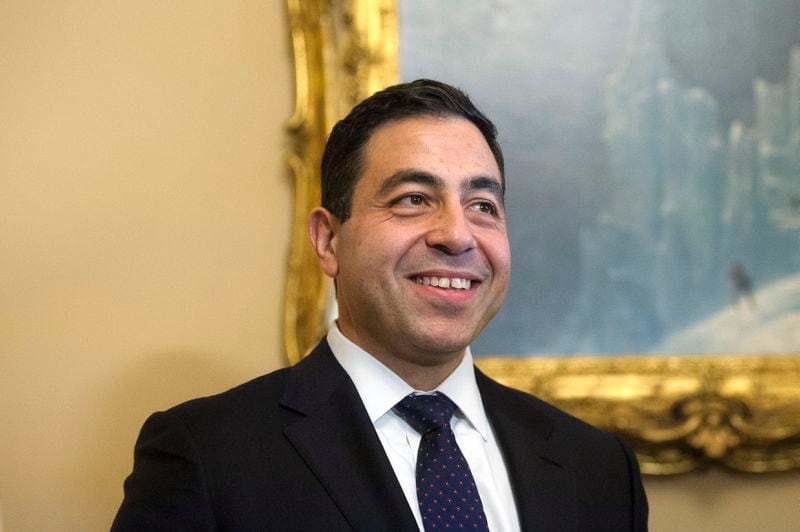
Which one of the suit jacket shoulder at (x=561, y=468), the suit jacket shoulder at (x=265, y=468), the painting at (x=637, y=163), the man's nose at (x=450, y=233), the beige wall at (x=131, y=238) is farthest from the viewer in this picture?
the painting at (x=637, y=163)

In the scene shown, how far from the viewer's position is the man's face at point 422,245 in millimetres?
1894

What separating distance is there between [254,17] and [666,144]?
3.44 ft

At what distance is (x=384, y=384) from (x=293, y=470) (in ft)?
0.80

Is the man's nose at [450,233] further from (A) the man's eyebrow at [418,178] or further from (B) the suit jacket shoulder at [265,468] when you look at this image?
(B) the suit jacket shoulder at [265,468]

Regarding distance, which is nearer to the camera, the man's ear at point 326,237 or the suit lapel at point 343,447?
the suit lapel at point 343,447

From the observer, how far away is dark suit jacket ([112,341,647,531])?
1741 millimetres

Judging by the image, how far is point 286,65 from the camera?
265 centimetres

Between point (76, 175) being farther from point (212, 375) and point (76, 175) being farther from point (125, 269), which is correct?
point (212, 375)

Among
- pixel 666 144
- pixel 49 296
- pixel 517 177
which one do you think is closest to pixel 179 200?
pixel 49 296

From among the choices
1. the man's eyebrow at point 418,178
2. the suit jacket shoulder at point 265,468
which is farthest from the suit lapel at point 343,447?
the man's eyebrow at point 418,178

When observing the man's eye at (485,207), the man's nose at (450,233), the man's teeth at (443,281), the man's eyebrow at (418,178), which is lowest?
the man's teeth at (443,281)

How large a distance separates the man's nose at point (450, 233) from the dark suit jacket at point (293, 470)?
0.30 m

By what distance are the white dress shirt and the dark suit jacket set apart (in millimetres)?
25

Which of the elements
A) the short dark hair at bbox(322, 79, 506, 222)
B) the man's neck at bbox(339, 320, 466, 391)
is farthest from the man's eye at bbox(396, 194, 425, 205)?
the man's neck at bbox(339, 320, 466, 391)
